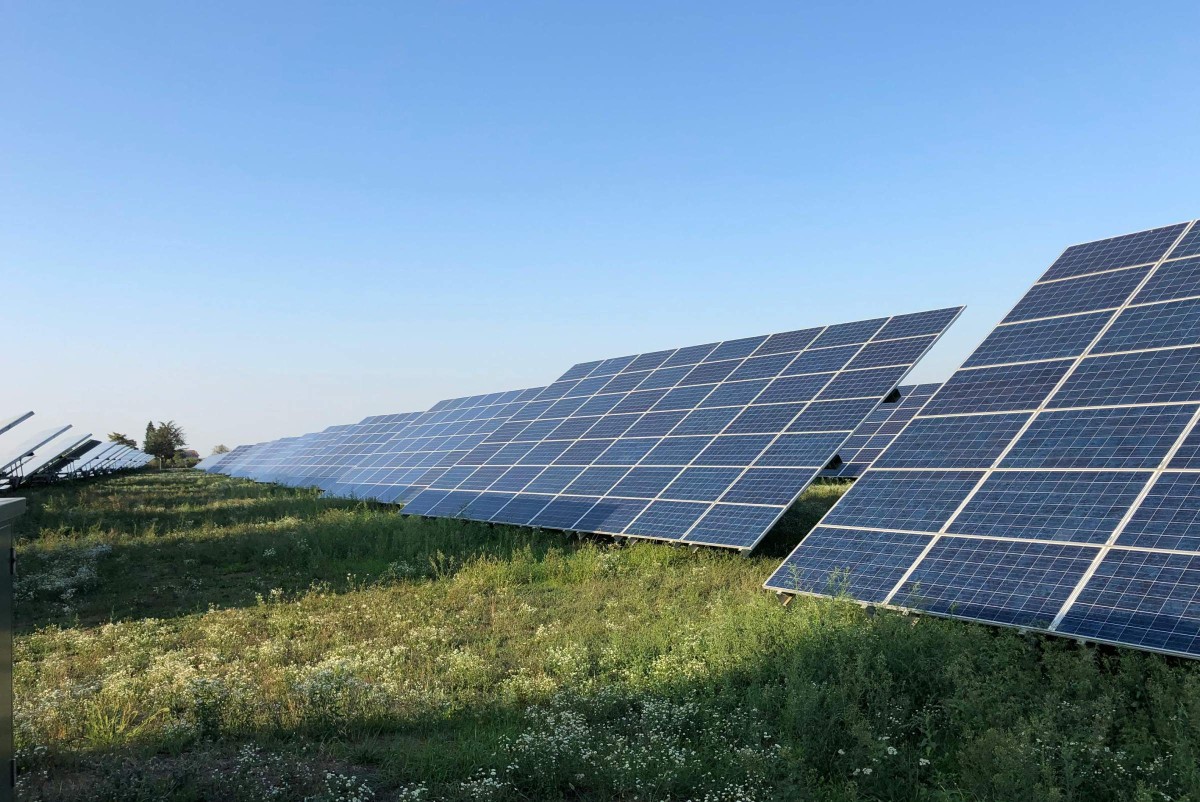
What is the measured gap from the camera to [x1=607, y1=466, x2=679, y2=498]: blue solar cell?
695 inches

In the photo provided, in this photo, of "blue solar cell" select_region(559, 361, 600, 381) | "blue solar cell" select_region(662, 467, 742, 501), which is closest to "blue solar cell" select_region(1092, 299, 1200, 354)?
"blue solar cell" select_region(662, 467, 742, 501)

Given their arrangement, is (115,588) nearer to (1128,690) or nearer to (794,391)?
(794,391)

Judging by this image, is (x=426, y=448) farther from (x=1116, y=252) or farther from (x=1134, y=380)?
(x=1134, y=380)

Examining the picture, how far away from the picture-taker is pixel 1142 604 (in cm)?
786

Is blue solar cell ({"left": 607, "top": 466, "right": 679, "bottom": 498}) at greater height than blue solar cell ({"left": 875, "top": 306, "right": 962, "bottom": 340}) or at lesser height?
lesser

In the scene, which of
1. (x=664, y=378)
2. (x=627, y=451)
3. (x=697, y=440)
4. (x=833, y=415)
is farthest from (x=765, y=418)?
(x=664, y=378)

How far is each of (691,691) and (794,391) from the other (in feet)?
37.7

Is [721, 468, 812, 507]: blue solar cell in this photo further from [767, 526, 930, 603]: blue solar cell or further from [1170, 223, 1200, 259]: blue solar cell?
[1170, 223, 1200, 259]: blue solar cell

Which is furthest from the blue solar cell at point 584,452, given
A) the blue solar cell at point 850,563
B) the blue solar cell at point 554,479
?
the blue solar cell at point 850,563

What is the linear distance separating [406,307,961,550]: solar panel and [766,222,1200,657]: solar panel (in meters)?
2.90

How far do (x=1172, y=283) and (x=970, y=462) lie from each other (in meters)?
4.90

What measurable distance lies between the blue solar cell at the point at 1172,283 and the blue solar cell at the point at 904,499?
4691mm

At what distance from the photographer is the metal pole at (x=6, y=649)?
398cm

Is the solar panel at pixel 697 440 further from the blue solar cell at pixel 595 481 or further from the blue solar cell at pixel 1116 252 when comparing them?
the blue solar cell at pixel 1116 252
